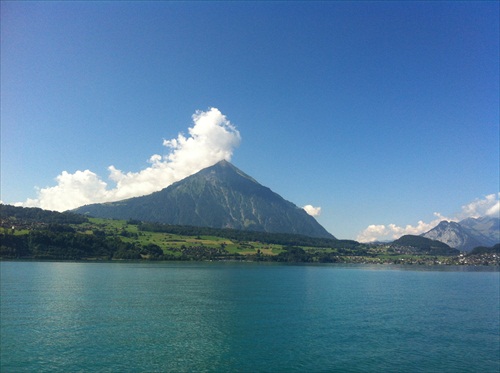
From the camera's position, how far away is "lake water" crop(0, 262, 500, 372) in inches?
1742

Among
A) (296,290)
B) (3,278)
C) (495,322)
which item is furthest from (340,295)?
(3,278)

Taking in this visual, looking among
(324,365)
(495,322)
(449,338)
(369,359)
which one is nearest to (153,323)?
(324,365)

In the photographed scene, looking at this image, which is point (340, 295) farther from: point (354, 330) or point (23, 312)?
point (23, 312)

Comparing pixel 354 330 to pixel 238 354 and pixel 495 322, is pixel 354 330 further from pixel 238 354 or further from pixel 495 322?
pixel 495 322

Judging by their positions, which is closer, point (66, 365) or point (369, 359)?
point (66, 365)

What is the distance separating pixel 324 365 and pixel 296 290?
72.0 meters

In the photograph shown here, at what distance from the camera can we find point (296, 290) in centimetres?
11500

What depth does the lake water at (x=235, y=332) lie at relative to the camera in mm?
44250

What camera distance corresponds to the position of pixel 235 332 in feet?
193

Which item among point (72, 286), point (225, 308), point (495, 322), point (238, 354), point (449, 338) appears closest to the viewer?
point (238, 354)

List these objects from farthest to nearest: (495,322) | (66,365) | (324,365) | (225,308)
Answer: (225,308) → (495,322) → (324,365) → (66,365)

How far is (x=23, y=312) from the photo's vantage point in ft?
217

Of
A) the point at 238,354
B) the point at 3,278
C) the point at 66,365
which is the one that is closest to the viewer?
the point at 66,365

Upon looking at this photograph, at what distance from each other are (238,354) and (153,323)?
21.3 m
